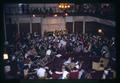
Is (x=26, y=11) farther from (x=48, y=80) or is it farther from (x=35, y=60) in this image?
(x=48, y=80)

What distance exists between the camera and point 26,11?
20.0 ft

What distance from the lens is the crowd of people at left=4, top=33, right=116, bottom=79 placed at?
6098 mm

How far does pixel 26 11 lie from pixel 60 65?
103cm

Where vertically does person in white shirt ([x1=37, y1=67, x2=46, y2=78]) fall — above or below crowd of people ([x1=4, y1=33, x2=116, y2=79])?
below

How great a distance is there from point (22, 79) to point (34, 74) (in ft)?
0.75

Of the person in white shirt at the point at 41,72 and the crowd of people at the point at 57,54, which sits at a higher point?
the crowd of people at the point at 57,54

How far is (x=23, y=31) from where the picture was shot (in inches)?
238

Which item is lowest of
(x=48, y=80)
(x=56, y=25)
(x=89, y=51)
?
(x=48, y=80)

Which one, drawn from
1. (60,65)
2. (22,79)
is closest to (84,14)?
(60,65)

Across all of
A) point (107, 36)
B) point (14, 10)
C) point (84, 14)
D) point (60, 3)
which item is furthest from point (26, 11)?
point (107, 36)

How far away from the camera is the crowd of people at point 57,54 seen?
20.0 feet

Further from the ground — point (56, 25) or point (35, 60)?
point (56, 25)

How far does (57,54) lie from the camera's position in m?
6.13

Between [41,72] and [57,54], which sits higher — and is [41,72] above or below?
below
